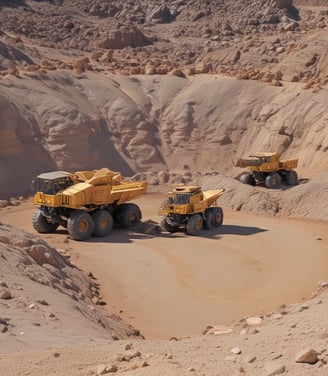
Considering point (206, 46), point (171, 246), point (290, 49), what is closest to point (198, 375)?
point (171, 246)

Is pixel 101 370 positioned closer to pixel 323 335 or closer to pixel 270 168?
pixel 323 335

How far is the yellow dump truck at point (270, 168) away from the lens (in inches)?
1104

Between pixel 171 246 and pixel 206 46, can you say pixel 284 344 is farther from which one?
pixel 206 46

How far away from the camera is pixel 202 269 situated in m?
19.1

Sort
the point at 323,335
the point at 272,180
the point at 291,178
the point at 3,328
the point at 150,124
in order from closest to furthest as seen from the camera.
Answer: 1. the point at 323,335
2. the point at 3,328
3. the point at 272,180
4. the point at 291,178
5. the point at 150,124

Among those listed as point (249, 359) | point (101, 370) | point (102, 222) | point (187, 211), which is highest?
point (249, 359)

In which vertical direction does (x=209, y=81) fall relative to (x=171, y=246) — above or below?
above

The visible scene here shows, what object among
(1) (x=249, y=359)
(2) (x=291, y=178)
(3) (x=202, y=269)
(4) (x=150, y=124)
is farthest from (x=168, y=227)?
(1) (x=249, y=359)

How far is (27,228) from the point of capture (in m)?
23.5

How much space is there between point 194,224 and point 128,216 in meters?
2.17

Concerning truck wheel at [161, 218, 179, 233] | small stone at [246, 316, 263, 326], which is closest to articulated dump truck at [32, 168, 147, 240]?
truck wheel at [161, 218, 179, 233]

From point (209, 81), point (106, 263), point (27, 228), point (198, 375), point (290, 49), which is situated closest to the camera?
point (198, 375)

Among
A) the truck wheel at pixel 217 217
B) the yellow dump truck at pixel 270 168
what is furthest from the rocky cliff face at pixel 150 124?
the truck wheel at pixel 217 217

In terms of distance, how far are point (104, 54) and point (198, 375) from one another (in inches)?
1677
